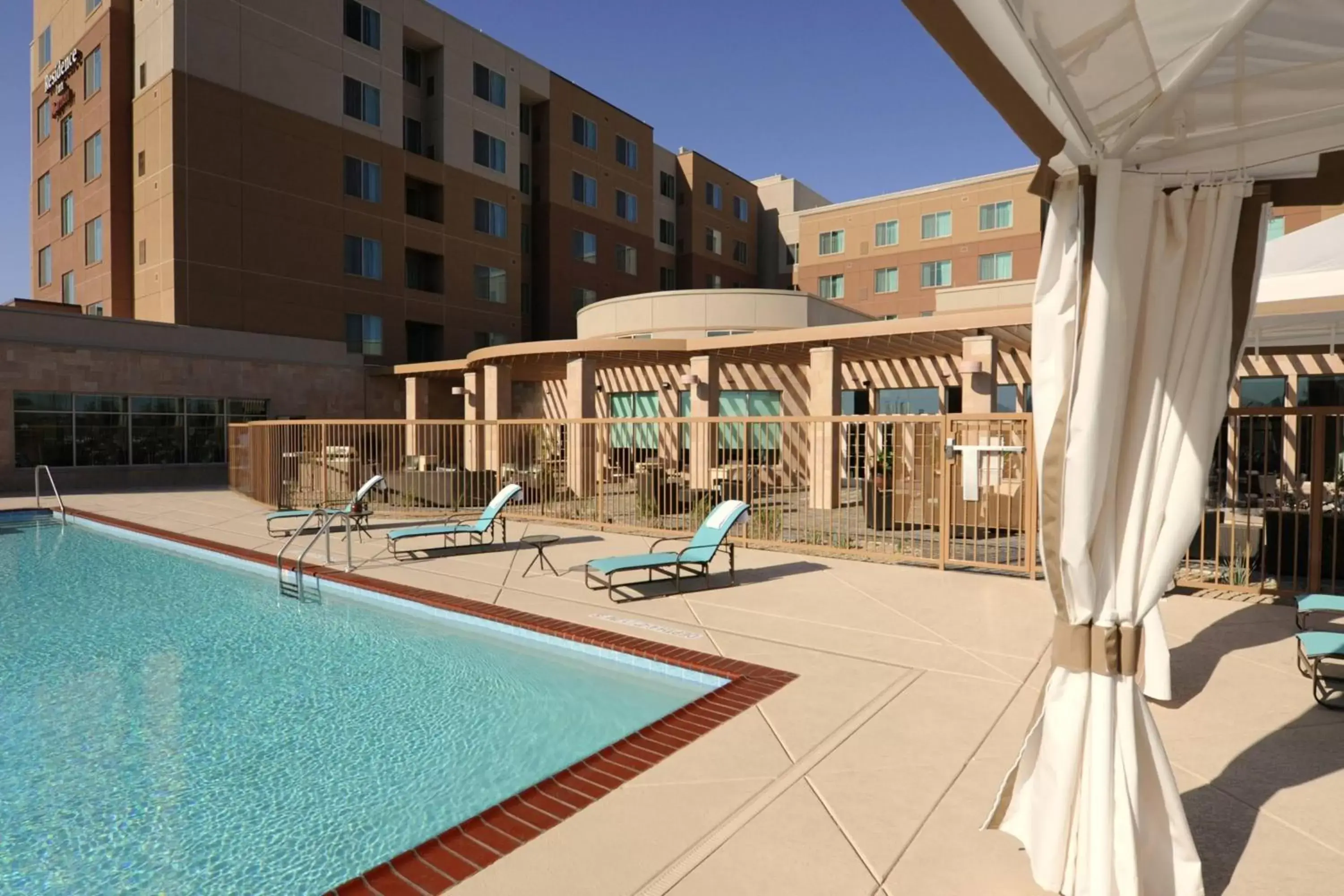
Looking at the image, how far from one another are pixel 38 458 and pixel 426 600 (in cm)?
2088

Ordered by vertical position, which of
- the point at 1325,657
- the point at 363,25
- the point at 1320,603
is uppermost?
the point at 363,25

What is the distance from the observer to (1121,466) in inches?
99.0

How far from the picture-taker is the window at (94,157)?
27328 mm

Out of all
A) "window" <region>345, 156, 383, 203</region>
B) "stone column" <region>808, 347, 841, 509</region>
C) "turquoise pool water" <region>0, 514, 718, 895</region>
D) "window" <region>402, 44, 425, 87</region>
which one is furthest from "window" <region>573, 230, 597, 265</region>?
"turquoise pool water" <region>0, 514, 718, 895</region>

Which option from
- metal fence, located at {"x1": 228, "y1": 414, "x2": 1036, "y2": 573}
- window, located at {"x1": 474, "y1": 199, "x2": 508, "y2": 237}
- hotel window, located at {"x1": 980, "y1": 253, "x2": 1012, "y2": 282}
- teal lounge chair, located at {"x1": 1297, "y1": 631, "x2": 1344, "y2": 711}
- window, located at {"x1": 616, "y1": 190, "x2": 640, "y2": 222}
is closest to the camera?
teal lounge chair, located at {"x1": 1297, "y1": 631, "x2": 1344, "y2": 711}

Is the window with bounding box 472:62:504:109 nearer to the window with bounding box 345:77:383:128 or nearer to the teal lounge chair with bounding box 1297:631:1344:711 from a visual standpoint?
the window with bounding box 345:77:383:128

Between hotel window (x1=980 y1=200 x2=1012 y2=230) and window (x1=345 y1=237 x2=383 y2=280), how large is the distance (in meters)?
27.7

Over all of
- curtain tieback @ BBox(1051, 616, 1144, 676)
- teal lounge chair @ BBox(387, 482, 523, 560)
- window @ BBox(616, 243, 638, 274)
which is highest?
window @ BBox(616, 243, 638, 274)

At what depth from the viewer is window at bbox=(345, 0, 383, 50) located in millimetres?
29516

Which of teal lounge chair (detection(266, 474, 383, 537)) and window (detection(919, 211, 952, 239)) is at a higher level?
window (detection(919, 211, 952, 239))

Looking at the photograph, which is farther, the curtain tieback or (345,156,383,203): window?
(345,156,383,203): window

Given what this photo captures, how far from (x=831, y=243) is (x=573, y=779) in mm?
40563

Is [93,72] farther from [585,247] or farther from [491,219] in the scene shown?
[585,247]

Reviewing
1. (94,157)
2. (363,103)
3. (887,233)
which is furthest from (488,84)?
(887,233)
